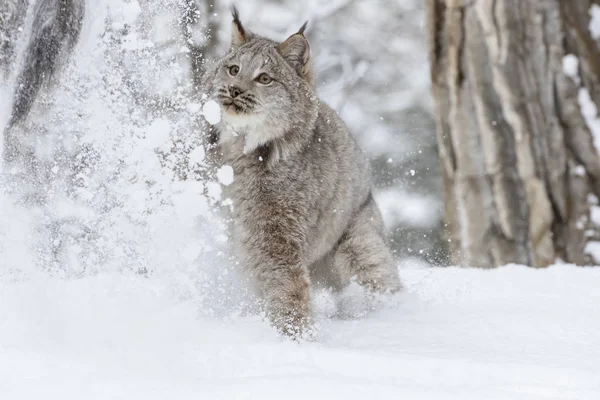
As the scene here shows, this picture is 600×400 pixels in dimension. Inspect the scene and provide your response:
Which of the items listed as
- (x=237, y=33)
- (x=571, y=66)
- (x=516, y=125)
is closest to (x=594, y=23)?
(x=571, y=66)

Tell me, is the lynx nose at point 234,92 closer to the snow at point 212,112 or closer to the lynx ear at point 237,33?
the snow at point 212,112

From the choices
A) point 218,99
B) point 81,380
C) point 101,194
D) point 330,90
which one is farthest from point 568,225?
point 330,90

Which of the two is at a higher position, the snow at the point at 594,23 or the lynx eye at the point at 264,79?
the snow at the point at 594,23

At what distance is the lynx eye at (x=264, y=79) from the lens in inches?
153

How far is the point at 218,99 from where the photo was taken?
12.5 feet

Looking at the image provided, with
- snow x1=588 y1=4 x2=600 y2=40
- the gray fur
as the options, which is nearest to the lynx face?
the gray fur

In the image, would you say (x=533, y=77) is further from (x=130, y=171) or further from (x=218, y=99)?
(x=130, y=171)

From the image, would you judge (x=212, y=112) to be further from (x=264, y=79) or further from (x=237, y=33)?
(x=237, y=33)

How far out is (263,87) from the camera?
3863 mm

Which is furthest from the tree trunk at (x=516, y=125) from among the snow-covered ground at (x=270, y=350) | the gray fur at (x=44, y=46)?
A: the gray fur at (x=44, y=46)

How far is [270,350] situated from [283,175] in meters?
1.24

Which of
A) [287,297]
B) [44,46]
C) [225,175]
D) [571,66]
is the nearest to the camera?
[44,46]

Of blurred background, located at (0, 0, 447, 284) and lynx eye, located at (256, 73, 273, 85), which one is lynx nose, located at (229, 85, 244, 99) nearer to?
lynx eye, located at (256, 73, 273, 85)

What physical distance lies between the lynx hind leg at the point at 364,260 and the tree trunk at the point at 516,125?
152 cm
